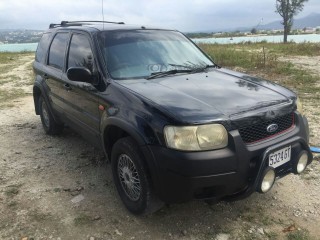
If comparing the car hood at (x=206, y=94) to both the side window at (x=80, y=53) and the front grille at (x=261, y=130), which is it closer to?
the front grille at (x=261, y=130)

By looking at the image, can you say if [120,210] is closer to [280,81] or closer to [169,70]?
[169,70]

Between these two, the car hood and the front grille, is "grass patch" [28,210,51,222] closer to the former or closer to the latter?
the car hood

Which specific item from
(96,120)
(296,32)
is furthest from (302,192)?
(296,32)

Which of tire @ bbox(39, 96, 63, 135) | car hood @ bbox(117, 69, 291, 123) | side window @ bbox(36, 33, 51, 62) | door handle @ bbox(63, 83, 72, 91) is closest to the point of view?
car hood @ bbox(117, 69, 291, 123)

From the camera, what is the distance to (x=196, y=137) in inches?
109

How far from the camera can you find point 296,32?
40.8 metres

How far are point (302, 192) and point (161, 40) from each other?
237cm

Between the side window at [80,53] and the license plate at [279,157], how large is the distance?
2.13 meters

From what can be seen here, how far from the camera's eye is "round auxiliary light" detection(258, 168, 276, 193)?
9.57 ft

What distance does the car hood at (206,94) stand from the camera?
2889mm

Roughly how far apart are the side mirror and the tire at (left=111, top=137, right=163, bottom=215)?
2.65ft

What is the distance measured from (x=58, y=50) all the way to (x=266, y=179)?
3.49 metres

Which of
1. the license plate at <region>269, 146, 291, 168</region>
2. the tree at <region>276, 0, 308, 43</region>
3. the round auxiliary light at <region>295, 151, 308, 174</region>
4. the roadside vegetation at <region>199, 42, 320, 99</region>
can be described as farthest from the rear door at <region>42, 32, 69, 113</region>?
the tree at <region>276, 0, 308, 43</region>

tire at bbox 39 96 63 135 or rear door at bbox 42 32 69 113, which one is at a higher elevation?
rear door at bbox 42 32 69 113
